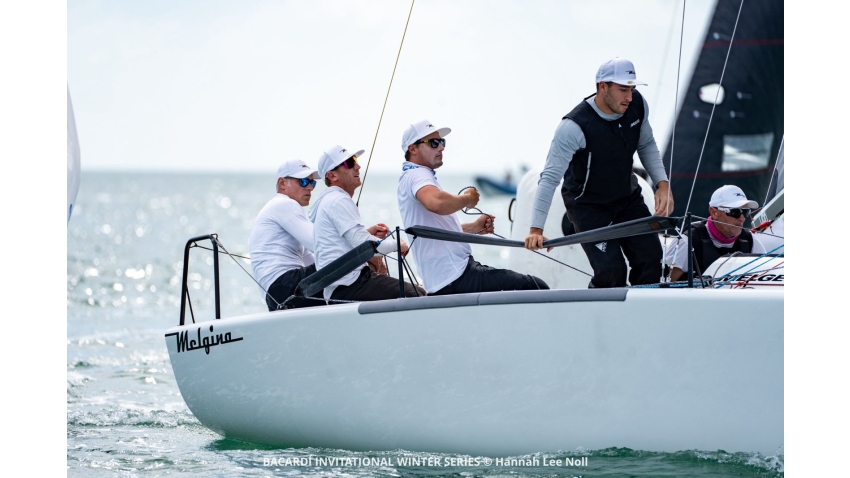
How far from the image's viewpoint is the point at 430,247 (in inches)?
169

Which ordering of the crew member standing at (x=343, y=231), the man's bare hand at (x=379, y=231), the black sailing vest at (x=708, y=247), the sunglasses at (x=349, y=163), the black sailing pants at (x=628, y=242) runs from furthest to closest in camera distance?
1. the black sailing vest at (x=708, y=247)
2. the man's bare hand at (x=379, y=231)
3. the sunglasses at (x=349, y=163)
4. the crew member standing at (x=343, y=231)
5. the black sailing pants at (x=628, y=242)

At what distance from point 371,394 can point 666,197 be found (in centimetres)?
156

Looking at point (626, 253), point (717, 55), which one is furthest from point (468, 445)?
point (717, 55)

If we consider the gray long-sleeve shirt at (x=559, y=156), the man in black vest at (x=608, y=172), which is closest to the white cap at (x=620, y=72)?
the man in black vest at (x=608, y=172)

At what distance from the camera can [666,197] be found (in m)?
4.40

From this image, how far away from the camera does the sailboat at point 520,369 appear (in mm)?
3578

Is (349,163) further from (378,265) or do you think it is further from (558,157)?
(558,157)

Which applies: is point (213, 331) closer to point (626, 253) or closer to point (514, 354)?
point (514, 354)

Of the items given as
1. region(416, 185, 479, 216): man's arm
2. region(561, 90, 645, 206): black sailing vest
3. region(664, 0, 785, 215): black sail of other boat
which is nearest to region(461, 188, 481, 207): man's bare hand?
region(416, 185, 479, 216): man's arm

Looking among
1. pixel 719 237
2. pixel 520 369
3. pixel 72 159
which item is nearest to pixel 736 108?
pixel 719 237

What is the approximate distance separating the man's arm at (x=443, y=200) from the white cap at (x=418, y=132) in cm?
24

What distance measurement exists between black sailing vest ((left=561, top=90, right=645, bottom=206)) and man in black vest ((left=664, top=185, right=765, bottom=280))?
778 millimetres

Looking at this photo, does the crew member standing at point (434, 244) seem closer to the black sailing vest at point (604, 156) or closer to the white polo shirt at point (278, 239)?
the black sailing vest at point (604, 156)

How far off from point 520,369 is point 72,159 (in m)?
1.93
